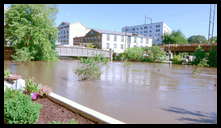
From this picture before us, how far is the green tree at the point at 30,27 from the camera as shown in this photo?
A: 63.9 ft

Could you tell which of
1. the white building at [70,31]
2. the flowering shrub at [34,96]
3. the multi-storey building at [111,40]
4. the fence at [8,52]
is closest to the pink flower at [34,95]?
the flowering shrub at [34,96]

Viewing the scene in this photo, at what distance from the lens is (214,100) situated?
548cm

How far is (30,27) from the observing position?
19.6 metres

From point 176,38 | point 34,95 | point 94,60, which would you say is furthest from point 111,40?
point 34,95

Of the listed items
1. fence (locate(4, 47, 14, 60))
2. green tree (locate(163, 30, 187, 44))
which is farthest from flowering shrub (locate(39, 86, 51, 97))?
green tree (locate(163, 30, 187, 44))

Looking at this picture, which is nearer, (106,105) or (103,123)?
(103,123)

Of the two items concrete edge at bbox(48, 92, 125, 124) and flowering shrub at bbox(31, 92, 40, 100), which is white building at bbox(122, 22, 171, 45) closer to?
flowering shrub at bbox(31, 92, 40, 100)

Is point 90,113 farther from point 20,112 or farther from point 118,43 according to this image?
point 118,43

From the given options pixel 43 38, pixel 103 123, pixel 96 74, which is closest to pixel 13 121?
pixel 103 123

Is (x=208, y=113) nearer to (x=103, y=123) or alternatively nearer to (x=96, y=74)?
(x=103, y=123)

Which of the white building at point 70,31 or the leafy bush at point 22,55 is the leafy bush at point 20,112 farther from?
the white building at point 70,31

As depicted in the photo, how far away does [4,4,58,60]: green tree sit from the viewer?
63.9ft
